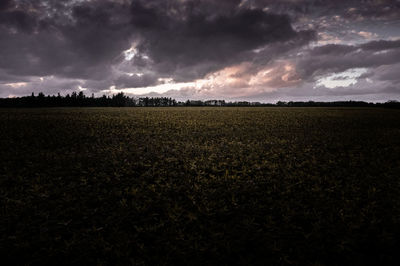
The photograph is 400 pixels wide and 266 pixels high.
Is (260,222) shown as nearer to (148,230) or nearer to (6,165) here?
(148,230)

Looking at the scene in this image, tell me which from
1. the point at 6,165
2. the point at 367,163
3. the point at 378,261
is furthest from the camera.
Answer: the point at 367,163

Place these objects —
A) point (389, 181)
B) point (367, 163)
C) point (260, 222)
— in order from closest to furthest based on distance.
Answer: point (260, 222), point (389, 181), point (367, 163)

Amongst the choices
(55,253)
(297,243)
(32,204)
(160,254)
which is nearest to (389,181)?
(297,243)

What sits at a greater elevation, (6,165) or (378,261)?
(6,165)

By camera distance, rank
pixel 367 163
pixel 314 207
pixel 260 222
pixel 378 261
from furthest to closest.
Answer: pixel 367 163, pixel 314 207, pixel 260 222, pixel 378 261

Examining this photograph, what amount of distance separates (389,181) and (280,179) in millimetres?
4806

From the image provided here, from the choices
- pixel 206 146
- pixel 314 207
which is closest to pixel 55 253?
pixel 314 207

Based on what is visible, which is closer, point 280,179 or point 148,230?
point 148,230

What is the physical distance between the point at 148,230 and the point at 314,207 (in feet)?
18.0

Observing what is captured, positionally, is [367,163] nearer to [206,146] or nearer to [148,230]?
[206,146]

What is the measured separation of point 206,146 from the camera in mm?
15984

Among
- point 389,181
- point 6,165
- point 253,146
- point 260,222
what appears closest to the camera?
point 260,222

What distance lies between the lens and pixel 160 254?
507cm

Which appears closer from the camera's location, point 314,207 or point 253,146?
point 314,207
